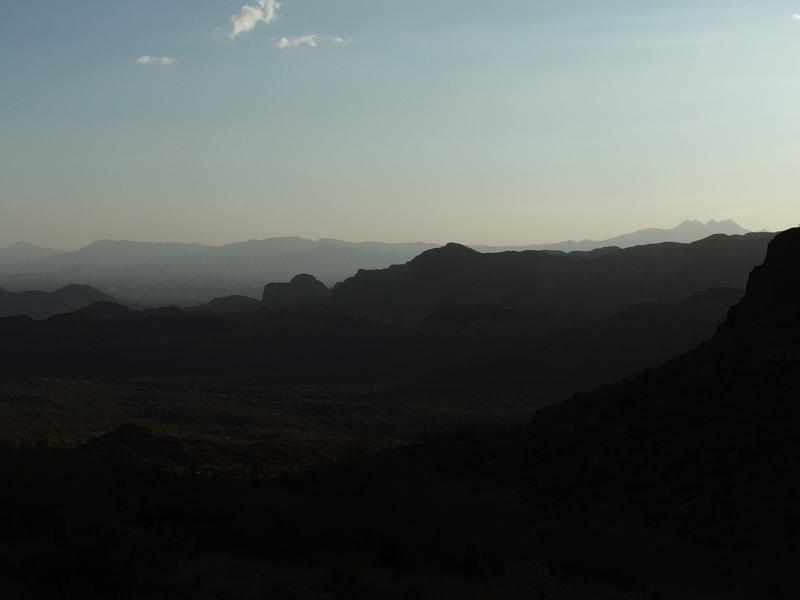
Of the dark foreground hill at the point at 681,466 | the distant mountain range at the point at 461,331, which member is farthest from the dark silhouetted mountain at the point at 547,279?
the dark foreground hill at the point at 681,466

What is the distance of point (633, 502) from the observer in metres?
17.9

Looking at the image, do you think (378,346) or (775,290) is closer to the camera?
(775,290)

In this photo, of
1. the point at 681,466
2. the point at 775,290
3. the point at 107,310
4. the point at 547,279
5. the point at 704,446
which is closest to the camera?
the point at 681,466

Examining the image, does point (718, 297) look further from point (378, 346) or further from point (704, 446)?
point (704, 446)

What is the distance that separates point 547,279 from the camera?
167m

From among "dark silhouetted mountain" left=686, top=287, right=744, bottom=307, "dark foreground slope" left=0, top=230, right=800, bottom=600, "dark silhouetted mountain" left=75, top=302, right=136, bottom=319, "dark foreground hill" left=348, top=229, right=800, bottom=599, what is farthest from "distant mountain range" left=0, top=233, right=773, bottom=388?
"dark foreground slope" left=0, top=230, right=800, bottom=600

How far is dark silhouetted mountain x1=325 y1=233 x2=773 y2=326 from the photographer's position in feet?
467

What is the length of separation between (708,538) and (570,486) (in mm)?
6850

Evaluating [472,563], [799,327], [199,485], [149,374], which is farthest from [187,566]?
[149,374]

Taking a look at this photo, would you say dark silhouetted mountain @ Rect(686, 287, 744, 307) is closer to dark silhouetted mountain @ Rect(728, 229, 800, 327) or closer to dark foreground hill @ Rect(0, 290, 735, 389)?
dark foreground hill @ Rect(0, 290, 735, 389)

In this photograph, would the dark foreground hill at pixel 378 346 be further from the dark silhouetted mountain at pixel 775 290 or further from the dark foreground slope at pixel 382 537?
the dark foreground slope at pixel 382 537

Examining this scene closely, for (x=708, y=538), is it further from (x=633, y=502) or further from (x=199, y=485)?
(x=199, y=485)

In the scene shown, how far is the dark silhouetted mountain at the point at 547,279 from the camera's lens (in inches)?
5600

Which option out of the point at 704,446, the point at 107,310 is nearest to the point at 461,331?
the point at 107,310
